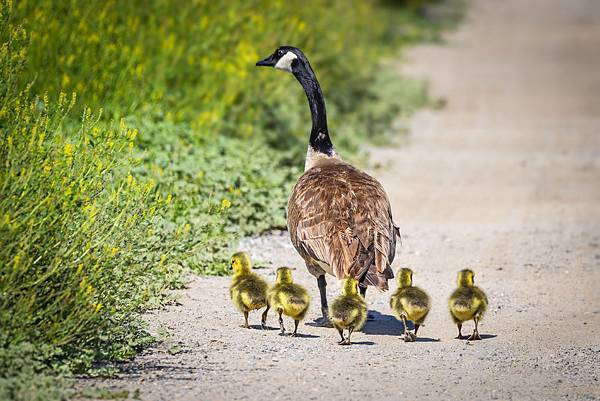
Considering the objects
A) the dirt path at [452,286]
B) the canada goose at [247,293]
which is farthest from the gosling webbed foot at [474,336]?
the canada goose at [247,293]

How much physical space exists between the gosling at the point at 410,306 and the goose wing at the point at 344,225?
0.28m

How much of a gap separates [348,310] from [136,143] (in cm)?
415

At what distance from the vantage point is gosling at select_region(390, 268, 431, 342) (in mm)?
7652

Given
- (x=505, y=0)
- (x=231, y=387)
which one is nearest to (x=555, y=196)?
(x=231, y=387)

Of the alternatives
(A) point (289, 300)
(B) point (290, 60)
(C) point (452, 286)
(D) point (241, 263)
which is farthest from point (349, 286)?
(B) point (290, 60)

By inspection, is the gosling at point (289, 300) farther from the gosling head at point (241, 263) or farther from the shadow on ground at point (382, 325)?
the shadow on ground at point (382, 325)

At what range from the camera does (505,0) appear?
42594 mm

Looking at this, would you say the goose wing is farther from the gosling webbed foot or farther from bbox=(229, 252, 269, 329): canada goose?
→ the gosling webbed foot

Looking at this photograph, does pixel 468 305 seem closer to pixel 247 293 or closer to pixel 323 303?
pixel 323 303

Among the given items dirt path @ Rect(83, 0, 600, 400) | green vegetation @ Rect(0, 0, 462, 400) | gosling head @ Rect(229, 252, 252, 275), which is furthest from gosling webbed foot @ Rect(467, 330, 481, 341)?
green vegetation @ Rect(0, 0, 462, 400)

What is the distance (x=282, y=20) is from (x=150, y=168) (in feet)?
20.0

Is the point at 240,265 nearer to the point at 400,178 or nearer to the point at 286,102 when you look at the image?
the point at 400,178

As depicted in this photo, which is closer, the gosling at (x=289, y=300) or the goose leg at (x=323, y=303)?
the gosling at (x=289, y=300)

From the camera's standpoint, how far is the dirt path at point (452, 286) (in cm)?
671
